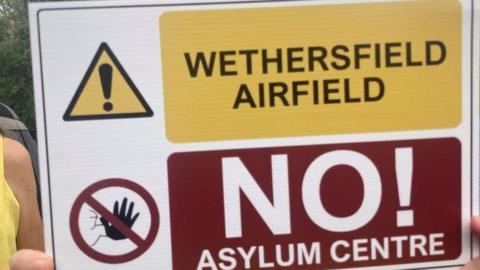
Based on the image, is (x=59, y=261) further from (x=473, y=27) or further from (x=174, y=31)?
(x=473, y=27)

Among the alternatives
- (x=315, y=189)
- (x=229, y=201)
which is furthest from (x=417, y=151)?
(x=229, y=201)

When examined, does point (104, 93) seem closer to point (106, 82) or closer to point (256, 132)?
point (106, 82)

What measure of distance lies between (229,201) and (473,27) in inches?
19.1

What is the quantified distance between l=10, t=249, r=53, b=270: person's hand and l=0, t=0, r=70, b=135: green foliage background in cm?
177

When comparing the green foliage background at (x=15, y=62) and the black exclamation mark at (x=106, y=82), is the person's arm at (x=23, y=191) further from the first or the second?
the green foliage background at (x=15, y=62)

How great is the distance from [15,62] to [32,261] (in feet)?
7.99

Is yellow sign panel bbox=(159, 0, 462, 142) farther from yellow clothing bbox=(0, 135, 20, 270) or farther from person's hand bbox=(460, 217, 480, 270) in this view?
yellow clothing bbox=(0, 135, 20, 270)

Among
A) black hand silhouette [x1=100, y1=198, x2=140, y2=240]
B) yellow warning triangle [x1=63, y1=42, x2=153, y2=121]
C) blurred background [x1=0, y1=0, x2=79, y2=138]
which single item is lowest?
black hand silhouette [x1=100, y1=198, x2=140, y2=240]

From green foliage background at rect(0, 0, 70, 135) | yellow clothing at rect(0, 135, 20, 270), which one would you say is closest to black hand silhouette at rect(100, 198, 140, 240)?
yellow clothing at rect(0, 135, 20, 270)

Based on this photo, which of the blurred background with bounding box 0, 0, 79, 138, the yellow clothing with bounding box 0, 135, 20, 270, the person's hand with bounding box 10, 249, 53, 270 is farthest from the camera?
the blurred background with bounding box 0, 0, 79, 138

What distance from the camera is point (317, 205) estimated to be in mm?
986

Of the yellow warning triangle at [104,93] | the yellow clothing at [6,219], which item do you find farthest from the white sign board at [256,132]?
the yellow clothing at [6,219]

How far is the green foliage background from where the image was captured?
2.74 metres

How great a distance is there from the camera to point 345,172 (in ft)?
3.23
